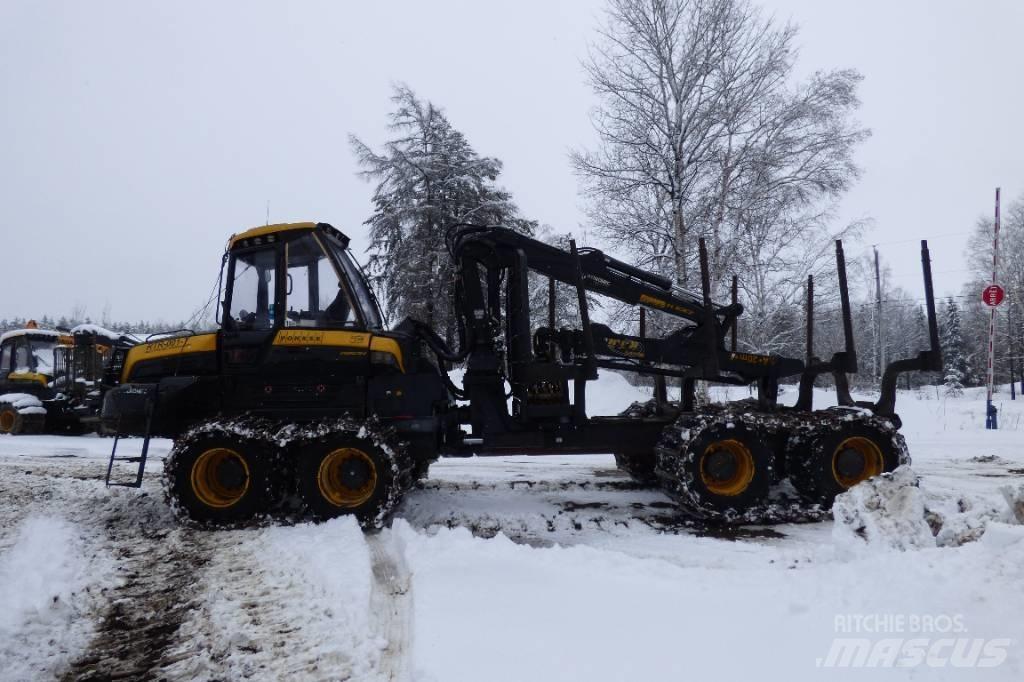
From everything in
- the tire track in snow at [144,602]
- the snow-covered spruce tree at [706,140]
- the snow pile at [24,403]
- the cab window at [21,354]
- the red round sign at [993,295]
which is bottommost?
the tire track in snow at [144,602]

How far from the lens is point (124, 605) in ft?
12.2

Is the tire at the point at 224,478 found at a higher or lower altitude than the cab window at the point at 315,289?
lower

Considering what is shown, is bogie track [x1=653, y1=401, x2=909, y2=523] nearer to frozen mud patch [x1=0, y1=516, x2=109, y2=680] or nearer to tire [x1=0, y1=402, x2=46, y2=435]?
frozen mud patch [x1=0, y1=516, x2=109, y2=680]

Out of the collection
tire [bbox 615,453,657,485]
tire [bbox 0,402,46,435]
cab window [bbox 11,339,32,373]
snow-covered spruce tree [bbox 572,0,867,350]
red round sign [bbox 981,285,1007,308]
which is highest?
snow-covered spruce tree [bbox 572,0,867,350]

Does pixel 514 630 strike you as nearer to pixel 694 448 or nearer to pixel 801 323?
pixel 694 448

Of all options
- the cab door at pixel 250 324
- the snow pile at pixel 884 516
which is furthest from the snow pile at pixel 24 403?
the snow pile at pixel 884 516

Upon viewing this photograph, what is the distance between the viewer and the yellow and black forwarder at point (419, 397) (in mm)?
5336

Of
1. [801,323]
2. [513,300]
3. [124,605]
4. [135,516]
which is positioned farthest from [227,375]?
[801,323]

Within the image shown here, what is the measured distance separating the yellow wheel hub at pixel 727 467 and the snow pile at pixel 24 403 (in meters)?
15.4

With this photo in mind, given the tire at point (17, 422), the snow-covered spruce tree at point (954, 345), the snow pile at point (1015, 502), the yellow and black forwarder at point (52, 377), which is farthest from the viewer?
the snow-covered spruce tree at point (954, 345)

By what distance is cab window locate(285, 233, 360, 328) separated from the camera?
5625 mm

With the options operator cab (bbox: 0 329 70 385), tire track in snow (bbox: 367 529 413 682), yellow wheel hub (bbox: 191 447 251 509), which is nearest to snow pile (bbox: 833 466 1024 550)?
tire track in snow (bbox: 367 529 413 682)

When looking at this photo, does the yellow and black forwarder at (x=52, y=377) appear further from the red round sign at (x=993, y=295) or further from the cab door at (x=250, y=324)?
the red round sign at (x=993, y=295)

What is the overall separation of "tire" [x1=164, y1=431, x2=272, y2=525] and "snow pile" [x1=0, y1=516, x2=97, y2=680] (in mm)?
816
